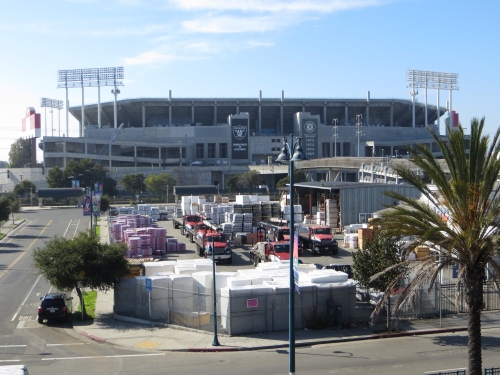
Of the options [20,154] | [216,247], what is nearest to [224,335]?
[216,247]

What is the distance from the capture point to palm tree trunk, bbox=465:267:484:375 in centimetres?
1419

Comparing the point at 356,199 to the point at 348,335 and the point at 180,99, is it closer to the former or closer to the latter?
the point at 348,335

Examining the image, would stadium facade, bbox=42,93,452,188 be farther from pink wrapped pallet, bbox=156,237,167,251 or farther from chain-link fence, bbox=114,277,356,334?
chain-link fence, bbox=114,277,356,334

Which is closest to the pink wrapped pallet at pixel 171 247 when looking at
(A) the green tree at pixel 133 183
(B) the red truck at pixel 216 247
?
(B) the red truck at pixel 216 247

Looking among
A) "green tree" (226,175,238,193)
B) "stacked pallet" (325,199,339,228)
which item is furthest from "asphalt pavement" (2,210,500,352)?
"green tree" (226,175,238,193)

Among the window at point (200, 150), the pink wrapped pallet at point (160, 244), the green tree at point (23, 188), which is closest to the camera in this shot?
the pink wrapped pallet at point (160, 244)

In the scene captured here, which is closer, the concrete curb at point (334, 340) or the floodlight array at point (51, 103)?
the concrete curb at point (334, 340)

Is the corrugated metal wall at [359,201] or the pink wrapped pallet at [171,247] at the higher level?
the corrugated metal wall at [359,201]

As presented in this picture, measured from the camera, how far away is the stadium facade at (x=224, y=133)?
5379 inches

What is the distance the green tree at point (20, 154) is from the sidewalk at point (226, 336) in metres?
155

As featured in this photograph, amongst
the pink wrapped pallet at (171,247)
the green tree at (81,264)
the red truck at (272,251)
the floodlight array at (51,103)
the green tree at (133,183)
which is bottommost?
the pink wrapped pallet at (171,247)

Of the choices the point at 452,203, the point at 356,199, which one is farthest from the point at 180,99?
the point at 452,203

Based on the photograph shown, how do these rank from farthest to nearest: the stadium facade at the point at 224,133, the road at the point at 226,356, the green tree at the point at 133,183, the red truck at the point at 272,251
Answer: the stadium facade at the point at 224,133 → the green tree at the point at 133,183 → the red truck at the point at 272,251 → the road at the point at 226,356

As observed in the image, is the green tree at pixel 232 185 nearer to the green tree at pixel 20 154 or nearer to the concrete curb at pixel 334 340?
the green tree at pixel 20 154
